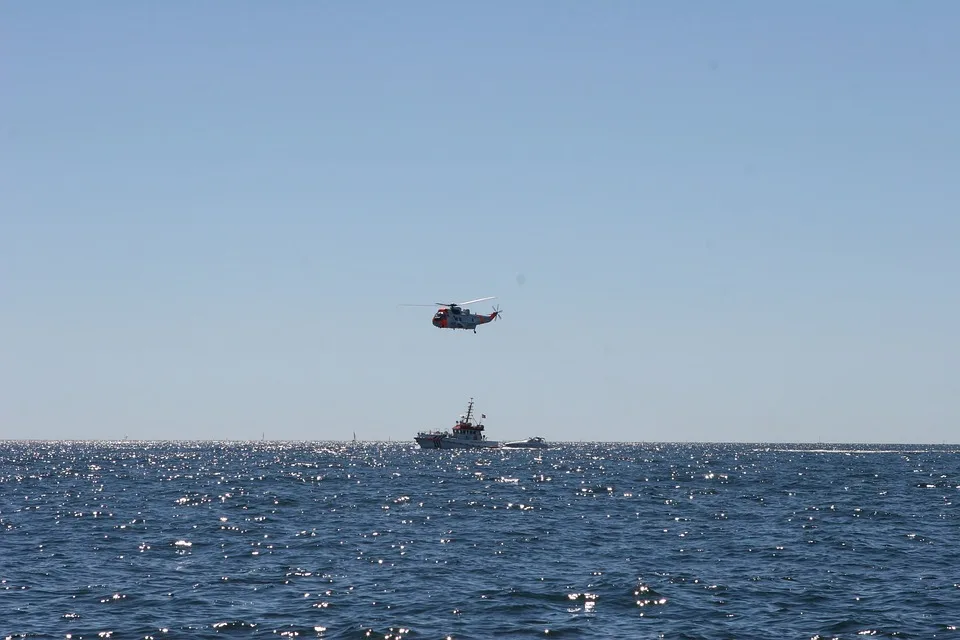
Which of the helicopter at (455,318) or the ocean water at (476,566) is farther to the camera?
the helicopter at (455,318)

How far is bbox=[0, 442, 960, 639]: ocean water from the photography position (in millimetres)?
34750

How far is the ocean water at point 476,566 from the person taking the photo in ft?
114

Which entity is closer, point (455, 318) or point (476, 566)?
point (476, 566)

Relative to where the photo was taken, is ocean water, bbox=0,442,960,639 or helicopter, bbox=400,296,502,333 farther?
helicopter, bbox=400,296,502,333

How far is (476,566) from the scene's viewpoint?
47.1 meters

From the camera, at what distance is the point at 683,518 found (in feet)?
226

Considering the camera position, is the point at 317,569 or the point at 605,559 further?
the point at 605,559

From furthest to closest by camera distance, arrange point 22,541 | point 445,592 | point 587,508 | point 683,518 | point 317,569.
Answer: point 587,508
point 683,518
point 22,541
point 317,569
point 445,592

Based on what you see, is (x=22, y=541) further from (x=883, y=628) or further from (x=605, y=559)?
(x=883, y=628)

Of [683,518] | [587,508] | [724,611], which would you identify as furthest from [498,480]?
[724,611]

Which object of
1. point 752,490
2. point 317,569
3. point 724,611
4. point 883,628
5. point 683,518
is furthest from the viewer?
point 752,490

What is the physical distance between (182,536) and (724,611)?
32.2m

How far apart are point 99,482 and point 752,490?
219 ft

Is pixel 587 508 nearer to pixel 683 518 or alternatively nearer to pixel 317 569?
pixel 683 518
